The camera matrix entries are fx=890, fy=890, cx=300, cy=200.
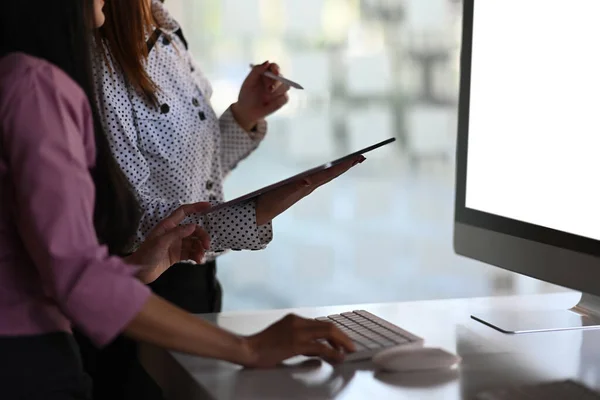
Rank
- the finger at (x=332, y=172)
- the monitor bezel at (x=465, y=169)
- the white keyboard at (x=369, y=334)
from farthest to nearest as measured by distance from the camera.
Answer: the monitor bezel at (x=465, y=169)
the finger at (x=332, y=172)
the white keyboard at (x=369, y=334)

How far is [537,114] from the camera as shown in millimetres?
1214

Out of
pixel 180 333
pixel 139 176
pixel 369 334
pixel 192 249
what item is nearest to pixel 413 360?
pixel 369 334

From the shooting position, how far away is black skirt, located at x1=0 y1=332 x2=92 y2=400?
906mm

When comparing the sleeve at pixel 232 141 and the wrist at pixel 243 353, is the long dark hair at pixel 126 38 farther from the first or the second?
the wrist at pixel 243 353

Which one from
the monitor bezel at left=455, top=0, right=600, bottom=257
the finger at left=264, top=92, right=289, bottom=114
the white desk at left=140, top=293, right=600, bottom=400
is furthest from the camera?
the finger at left=264, top=92, right=289, bottom=114

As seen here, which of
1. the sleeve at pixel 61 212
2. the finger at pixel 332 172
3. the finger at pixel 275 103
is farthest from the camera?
the finger at pixel 275 103

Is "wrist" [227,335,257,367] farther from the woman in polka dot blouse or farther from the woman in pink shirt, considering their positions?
the woman in polka dot blouse

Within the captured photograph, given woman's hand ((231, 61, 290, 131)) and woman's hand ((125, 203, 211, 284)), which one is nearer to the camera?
woman's hand ((125, 203, 211, 284))

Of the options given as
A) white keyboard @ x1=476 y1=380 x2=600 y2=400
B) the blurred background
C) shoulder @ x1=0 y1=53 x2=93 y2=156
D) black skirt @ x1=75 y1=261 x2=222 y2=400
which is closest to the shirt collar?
black skirt @ x1=75 y1=261 x2=222 y2=400

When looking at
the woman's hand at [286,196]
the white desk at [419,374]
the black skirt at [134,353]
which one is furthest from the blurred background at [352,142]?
the white desk at [419,374]

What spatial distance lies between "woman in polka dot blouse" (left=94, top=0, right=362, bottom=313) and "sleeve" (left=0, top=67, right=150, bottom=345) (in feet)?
1.61

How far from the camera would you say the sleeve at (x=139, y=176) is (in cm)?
147

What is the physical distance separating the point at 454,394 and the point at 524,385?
3.5 inches

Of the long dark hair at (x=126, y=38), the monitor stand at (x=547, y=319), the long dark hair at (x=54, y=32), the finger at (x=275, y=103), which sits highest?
the long dark hair at (x=54, y=32)
